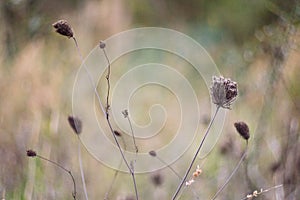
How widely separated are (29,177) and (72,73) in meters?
1.34

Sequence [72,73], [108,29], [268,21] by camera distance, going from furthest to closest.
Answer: [268,21], [108,29], [72,73]

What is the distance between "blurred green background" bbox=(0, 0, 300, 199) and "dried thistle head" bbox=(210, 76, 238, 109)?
43 cm

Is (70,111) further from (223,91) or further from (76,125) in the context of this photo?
(223,91)

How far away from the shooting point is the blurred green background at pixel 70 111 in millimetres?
1671

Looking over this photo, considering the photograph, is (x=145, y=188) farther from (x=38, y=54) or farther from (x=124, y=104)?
(x=38, y=54)

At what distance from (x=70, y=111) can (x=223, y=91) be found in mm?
1319

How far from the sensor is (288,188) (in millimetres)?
1601

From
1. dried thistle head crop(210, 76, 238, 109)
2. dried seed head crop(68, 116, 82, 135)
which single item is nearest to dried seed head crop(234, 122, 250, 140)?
dried thistle head crop(210, 76, 238, 109)

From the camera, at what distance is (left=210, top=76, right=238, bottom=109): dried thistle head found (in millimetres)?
1085

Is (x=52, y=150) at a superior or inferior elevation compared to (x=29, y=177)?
superior

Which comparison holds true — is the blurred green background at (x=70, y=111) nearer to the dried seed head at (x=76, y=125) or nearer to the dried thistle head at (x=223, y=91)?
the dried seed head at (x=76, y=125)

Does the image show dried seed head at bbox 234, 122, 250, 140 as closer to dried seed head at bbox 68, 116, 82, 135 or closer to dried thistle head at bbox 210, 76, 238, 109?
dried thistle head at bbox 210, 76, 238, 109

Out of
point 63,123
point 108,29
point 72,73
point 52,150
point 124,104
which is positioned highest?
point 108,29

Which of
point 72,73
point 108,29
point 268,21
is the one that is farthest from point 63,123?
point 268,21
